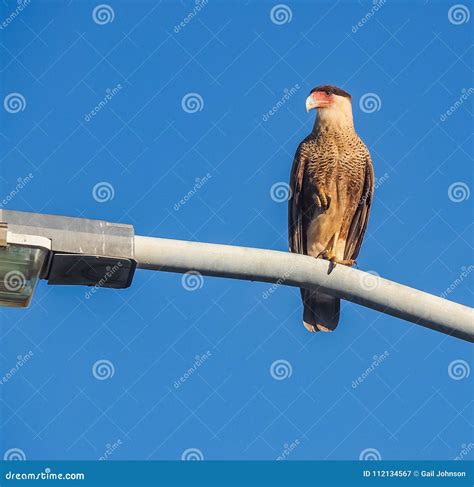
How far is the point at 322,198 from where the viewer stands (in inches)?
→ 352

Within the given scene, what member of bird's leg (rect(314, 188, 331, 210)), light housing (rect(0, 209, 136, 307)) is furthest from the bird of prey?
light housing (rect(0, 209, 136, 307))

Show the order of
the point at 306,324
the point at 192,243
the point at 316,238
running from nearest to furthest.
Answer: the point at 192,243
the point at 306,324
the point at 316,238

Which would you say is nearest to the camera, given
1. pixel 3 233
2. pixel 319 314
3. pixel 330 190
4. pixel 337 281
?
pixel 3 233

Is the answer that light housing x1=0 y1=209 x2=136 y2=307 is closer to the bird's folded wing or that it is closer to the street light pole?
the street light pole

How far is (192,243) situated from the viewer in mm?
4383

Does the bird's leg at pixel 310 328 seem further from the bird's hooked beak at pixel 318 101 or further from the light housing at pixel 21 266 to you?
the light housing at pixel 21 266

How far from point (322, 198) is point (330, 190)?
0.09 m

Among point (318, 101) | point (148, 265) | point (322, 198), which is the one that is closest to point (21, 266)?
point (148, 265)

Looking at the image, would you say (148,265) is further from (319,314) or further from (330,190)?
(330,190)

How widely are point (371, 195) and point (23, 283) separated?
5441mm

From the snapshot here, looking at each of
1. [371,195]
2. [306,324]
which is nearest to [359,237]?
[371,195]

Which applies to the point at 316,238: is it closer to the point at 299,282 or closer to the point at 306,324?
the point at 306,324

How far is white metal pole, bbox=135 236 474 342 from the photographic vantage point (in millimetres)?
4414

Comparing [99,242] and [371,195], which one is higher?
[371,195]
